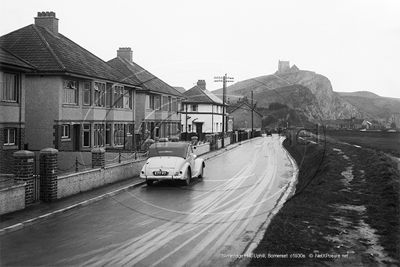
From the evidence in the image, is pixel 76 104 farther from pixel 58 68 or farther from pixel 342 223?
pixel 342 223

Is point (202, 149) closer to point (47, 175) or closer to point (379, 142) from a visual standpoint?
point (379, 142)

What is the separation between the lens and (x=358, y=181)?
16.5m

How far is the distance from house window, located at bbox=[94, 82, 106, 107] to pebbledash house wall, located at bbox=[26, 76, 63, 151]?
3.99 meters

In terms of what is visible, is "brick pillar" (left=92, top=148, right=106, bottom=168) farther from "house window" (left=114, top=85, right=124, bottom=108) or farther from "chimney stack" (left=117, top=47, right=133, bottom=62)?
"chimney stack" (left=117, top=47, right=133, bottom=62)

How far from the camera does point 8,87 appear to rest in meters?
22.5

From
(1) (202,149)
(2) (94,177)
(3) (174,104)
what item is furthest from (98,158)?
(3) (174,104)

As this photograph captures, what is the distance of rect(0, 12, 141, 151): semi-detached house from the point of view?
26.5m

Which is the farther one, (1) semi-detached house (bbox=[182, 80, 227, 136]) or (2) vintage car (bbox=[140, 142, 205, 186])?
(1) semi-detached house (bbox=[182, 80, 227, 136])

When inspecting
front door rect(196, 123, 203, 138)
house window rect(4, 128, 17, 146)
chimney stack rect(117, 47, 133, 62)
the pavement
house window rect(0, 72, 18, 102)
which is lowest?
the pavement

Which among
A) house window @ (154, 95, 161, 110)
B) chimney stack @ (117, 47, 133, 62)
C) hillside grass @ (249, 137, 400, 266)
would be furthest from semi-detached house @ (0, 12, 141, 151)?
hillside grass @ (249, 137, 400, 266)

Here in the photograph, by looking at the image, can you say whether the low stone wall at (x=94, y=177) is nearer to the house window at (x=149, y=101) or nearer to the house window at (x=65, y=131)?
the house window at (x=65, y=131)

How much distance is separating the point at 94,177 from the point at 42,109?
11.1m

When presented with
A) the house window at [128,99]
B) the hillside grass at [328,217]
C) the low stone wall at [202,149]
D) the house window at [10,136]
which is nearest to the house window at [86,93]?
the house window at [128,99]

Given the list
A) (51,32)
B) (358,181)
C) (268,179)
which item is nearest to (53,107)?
(51,32)
